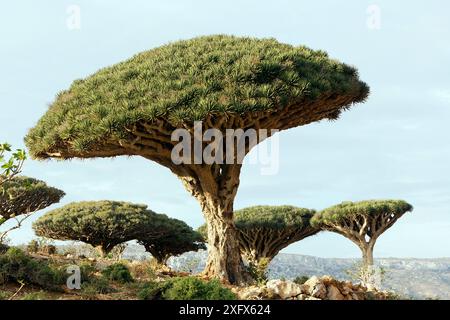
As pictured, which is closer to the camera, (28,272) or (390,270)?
(28,272)

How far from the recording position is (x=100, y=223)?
110ft

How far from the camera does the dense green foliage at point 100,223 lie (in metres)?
33.4

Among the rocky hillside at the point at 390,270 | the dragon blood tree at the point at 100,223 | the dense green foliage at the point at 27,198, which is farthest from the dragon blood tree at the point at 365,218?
the dense green foliage at the point at 27,198

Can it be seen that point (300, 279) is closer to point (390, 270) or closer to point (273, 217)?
point (390, 270)

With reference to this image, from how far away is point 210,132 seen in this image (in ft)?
45.6

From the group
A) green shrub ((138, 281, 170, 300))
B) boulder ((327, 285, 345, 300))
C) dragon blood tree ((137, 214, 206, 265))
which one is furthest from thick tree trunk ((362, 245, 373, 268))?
green shrub ((138, 281, 170, 300))

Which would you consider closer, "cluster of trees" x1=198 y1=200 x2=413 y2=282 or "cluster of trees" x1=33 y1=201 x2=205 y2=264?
"cluster of trees" x1=198 y1=200 x2=413 y2=282

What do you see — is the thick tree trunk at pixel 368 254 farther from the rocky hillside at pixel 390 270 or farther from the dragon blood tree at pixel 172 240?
the dragon blood tree at pixel 172 240

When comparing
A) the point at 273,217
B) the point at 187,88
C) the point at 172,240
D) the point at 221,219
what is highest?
the point at 187,88

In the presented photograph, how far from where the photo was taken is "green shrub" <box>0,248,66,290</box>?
40.4 feet

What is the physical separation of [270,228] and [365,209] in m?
6.95

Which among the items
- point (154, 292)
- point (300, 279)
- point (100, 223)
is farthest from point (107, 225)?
point (154, 292)

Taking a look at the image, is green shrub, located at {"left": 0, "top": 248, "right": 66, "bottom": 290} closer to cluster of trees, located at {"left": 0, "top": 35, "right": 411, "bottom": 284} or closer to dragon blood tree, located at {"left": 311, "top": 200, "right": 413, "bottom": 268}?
cluster of trees, located at {"left": 0, "top": 35, "right": 411, "bottom": 284}

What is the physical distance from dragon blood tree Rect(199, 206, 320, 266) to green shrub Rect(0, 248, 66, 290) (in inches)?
918
